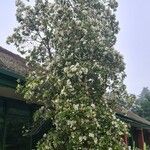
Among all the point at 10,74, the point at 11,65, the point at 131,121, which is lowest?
the point at 10,74

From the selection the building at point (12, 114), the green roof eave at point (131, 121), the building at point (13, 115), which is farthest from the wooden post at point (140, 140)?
the building at point (12, 114)

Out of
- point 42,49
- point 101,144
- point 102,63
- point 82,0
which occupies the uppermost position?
point 82,0

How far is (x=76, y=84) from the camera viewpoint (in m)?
12.7

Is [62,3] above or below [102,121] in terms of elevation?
above

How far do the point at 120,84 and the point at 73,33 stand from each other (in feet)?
12.1

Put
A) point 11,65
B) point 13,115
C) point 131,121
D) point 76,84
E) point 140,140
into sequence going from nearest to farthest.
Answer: point 76,84 → point 13,115 → point 11,65 → point 131,121 → point 140,140

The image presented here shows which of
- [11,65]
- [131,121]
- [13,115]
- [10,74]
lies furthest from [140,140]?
[10,74]

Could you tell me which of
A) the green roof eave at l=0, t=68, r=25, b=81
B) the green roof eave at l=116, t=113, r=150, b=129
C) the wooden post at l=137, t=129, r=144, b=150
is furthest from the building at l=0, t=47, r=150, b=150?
the wooden post at l=137, t=129, r=144, b=150

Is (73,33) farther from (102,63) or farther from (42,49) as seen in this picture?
(42,49)

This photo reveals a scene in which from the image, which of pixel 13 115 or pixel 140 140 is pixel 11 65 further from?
pixel 140 140

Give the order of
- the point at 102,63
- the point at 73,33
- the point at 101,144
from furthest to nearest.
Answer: the point at 102,63 < the point at 73,33 < the point at 101,144

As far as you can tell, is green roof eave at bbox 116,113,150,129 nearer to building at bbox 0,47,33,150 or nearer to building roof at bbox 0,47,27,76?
building roof at bbox 0,47,27,76

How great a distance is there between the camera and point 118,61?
1775 cm

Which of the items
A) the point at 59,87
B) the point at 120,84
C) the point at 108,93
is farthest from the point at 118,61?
the point at 59,87
